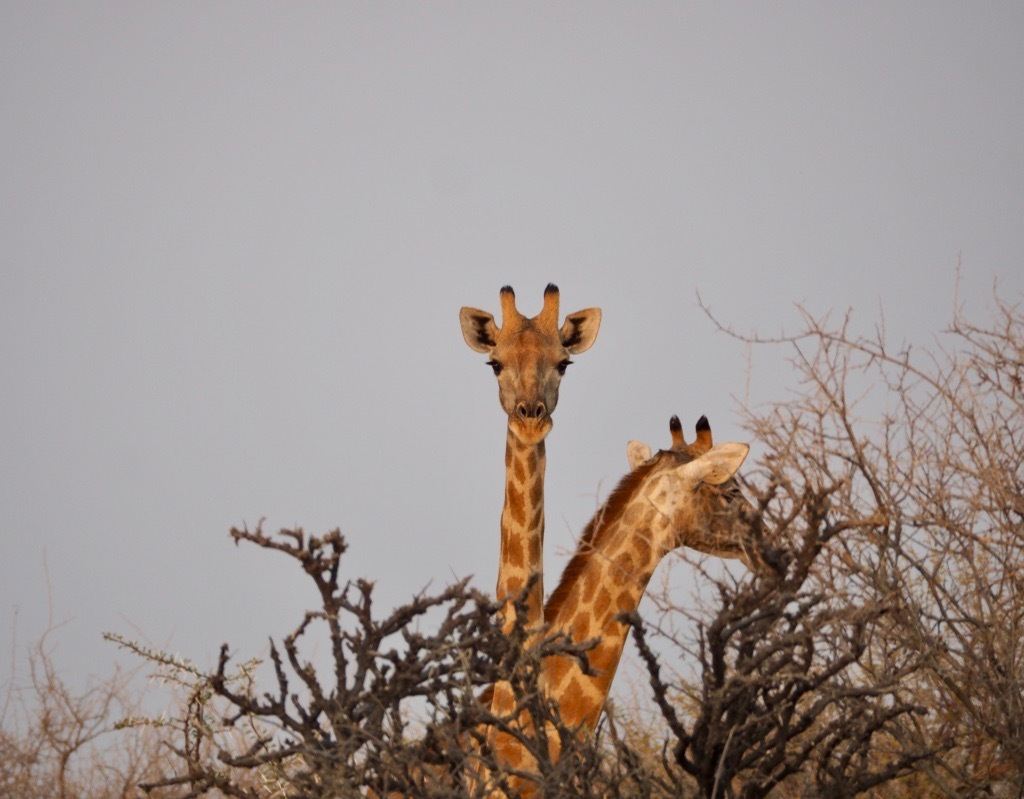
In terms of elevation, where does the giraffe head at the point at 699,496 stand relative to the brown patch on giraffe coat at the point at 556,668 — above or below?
above

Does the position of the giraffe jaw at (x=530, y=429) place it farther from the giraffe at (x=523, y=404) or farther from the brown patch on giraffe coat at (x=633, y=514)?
the brown patch on giraffe coat at (x=633, y=514)

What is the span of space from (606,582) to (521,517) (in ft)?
3.16

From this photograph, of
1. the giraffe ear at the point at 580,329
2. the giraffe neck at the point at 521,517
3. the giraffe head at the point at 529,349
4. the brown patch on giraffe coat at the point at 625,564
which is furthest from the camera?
the giraffe ear at the point at 580,329

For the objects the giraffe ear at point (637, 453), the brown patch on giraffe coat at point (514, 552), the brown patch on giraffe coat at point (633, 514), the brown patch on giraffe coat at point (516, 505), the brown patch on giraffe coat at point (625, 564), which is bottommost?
the brown patch on giraffe coat at point (625, 564)

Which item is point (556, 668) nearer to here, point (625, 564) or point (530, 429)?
point (625, 564)

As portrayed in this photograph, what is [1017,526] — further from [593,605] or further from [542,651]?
[542,651]

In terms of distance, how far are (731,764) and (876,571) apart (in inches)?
84.8

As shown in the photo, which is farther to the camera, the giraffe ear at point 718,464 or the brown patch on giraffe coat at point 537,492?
the brown patch on giraffe coat at point 537,492

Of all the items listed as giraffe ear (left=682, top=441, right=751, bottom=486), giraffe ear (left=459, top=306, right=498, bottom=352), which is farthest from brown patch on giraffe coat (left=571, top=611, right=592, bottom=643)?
giraffe ear (left=459, top=306, right=498, bottom=352)

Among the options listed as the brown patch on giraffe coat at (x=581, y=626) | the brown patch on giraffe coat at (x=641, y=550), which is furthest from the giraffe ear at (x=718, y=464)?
the brown patch on giraffe coat at (x=581, y=626)

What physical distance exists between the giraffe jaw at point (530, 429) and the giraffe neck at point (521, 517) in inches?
1.4

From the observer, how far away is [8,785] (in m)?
10.6

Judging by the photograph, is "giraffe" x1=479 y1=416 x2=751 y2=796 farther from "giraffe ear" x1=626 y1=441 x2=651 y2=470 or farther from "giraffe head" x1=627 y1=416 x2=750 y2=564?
"giraffe ear" x1=626 y1=441 x2=651 y2=470

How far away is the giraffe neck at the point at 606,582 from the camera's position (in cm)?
730
